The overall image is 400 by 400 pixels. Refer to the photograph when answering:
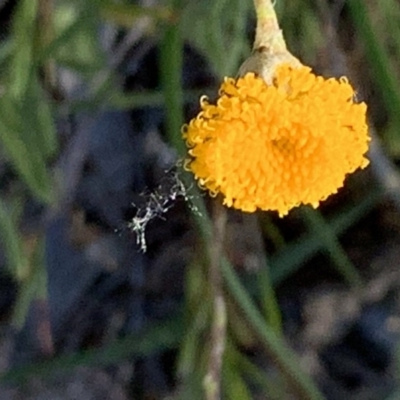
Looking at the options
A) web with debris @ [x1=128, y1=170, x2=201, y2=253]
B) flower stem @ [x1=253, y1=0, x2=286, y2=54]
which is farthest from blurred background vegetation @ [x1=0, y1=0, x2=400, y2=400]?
flower stem @ [x1=253, y1=0, x2=286, y2=54]

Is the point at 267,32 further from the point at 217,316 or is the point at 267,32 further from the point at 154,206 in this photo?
the point at 154,206

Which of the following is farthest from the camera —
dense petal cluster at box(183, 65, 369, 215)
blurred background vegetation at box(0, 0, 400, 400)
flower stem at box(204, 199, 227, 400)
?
blurred background vegetation at box(0, 0, 400, 400)

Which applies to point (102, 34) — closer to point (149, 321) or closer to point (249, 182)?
point (149, 321)

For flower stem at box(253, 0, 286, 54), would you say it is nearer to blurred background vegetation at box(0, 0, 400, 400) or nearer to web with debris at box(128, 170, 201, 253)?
blurred background vegetation at box(0, 0, 400, 400)

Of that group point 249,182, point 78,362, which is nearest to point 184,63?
point 78,362

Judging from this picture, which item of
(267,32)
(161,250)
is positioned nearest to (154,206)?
(161,250)
